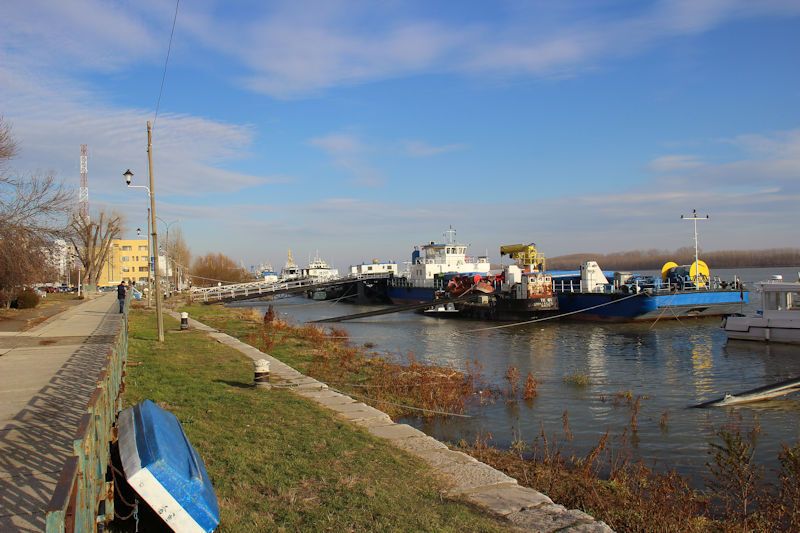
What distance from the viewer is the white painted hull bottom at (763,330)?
2702 cm

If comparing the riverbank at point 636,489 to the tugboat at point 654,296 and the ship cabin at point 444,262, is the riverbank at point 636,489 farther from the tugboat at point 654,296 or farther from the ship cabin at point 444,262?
the ship cabin at point 444,262

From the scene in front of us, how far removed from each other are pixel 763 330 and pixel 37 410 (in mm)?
28995

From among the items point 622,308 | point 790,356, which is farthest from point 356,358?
point 622,308

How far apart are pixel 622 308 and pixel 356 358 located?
25681 millimetres

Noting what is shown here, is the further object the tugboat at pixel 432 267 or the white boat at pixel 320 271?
the white boat at pixel 320 271

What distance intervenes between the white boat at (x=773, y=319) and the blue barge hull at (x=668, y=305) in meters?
9.53

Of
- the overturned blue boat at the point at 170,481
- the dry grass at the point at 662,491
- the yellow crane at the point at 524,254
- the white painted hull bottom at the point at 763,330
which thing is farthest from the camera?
the yellow crane at the point at 524,254

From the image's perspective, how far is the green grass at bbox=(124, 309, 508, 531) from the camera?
222 inches

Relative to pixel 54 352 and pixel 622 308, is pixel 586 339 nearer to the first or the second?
pixel 622 308

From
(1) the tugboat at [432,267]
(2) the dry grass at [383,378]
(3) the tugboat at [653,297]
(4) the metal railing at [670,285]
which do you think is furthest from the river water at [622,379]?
(1) the tugboat at [432,267]

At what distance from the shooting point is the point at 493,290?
4919 cm

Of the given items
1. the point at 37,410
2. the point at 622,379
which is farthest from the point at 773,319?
the point at 37,410

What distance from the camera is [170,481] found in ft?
17.1

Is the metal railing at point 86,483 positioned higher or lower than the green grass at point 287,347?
higher
